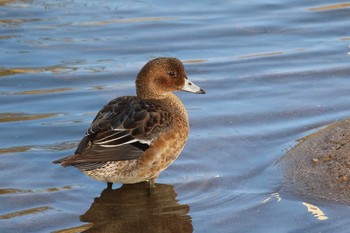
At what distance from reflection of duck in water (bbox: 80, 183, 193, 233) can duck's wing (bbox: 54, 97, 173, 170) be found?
305 millimetres

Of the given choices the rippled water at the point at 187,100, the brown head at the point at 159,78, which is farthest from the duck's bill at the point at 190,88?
the rippled water at the point at 187,100

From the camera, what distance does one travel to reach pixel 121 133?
5.85m

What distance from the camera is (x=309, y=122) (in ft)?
22.9

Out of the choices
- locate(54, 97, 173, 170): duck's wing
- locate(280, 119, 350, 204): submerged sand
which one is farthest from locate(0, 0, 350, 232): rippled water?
locate(54, 97, 173, 170): duck's wing

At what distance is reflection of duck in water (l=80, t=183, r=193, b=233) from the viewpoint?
5352 millimetres

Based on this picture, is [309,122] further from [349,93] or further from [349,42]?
[349,42]

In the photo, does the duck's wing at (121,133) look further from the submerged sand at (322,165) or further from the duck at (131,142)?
the submerged sand at (322,165)

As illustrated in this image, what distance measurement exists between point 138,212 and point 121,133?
0.56 meters

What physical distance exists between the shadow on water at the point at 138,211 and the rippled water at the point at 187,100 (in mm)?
13

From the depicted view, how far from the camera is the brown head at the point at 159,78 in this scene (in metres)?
6.48

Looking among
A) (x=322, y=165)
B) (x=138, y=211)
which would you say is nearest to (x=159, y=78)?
(x=138, y=211)

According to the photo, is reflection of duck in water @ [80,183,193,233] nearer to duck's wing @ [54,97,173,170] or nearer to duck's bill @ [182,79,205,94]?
duck's wing @ [54,97,173,170]

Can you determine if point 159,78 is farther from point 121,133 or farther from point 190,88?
point 121,133

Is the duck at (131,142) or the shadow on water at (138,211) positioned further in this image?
the duck at (131,142)
